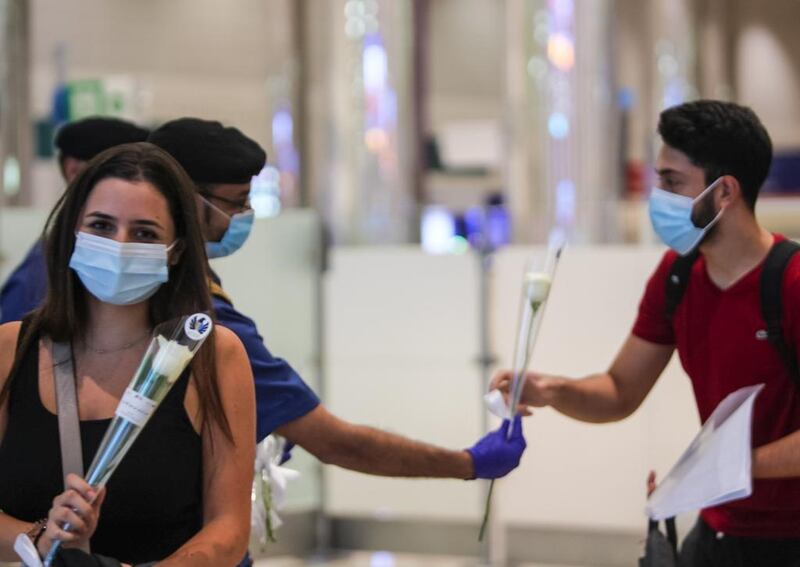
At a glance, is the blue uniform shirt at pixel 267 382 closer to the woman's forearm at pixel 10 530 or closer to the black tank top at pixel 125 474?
the black tank top at pixel 125 474

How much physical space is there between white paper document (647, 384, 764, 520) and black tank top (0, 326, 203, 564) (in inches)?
40.5

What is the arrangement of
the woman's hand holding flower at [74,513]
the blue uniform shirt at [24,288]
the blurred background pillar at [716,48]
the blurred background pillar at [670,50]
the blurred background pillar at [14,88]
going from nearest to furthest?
the woman's hand holding flower at [74,513] < the blue uniform shirt at [24,288] < the blurred background pillar at [14,88] < the blurred background pillar at [670,50] < the blurred background pillar at [716,48]

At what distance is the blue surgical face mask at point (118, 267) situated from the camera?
2.17 m

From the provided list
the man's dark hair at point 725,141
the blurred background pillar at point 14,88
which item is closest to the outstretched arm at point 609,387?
the man's dark hair at point 725,141

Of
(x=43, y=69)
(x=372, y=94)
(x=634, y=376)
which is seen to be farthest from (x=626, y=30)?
(x=634, y=376)

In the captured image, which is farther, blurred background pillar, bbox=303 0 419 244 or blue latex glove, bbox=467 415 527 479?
blurred background pillar, bbox=303 0 419 244

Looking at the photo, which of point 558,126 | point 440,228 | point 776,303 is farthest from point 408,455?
point 440,228

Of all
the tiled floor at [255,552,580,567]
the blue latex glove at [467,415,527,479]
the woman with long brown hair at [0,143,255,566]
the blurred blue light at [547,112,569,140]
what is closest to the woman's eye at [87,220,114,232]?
the woman with long brown hair at [0,143,255,566]

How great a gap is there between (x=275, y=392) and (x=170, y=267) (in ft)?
1.49

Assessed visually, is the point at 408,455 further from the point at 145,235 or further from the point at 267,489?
the point at 145,235

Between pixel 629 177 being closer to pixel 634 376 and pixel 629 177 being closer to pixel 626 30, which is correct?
pixel 626 30

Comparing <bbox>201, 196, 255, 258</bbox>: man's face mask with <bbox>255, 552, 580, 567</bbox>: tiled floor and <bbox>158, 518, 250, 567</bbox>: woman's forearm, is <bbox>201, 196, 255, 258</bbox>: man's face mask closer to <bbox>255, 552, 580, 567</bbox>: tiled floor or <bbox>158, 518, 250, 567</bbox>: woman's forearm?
<bbox>158, 518, 250, 567</bbox>: woman's forearm

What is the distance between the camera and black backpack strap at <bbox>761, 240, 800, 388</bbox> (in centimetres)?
268

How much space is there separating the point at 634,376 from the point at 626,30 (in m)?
15.9
